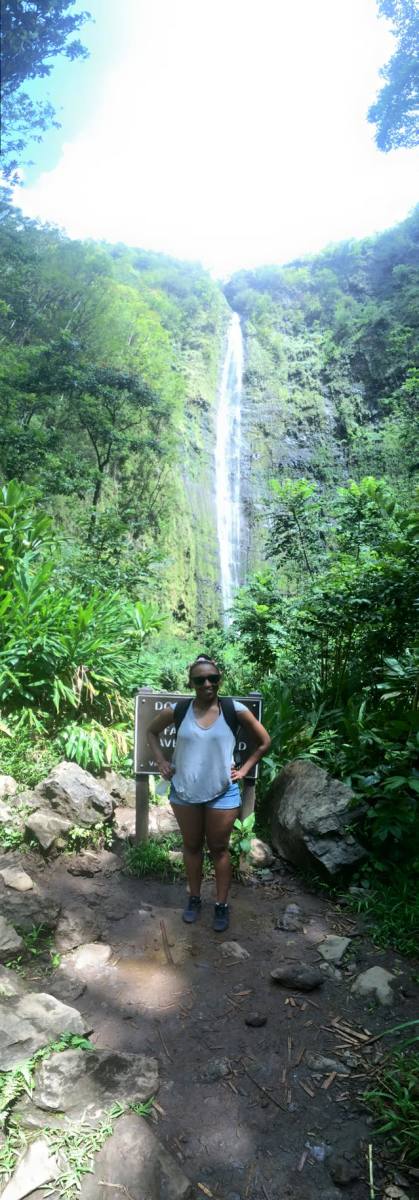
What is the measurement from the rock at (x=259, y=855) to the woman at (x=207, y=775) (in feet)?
2.49

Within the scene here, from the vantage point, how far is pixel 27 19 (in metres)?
14.3

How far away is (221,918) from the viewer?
A: 302 centimetres

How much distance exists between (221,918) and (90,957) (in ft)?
2.19

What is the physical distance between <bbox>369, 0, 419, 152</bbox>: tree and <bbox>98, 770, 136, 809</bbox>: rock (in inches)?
1003

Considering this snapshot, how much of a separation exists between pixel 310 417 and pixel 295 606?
18.2 m

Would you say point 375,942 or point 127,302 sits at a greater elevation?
point 127,302

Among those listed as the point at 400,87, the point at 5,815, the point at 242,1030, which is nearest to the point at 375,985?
the point at 242,1030

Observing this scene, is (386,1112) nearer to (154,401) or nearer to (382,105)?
(154,401)

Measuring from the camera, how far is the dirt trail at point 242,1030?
1.75 m


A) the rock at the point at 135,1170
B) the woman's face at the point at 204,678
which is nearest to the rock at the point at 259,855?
the woman's face at the point at 204,678

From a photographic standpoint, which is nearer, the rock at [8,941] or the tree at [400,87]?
the rock at [8,941]

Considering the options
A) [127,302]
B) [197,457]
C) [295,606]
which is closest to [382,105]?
[127,302]

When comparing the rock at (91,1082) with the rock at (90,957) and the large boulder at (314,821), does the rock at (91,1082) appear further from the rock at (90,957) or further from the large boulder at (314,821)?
the large boulder at (314,821)

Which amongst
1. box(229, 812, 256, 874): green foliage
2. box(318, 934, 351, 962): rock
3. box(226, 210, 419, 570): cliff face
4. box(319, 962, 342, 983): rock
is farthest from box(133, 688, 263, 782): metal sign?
box(226, 210, 419, 570): cliff face
